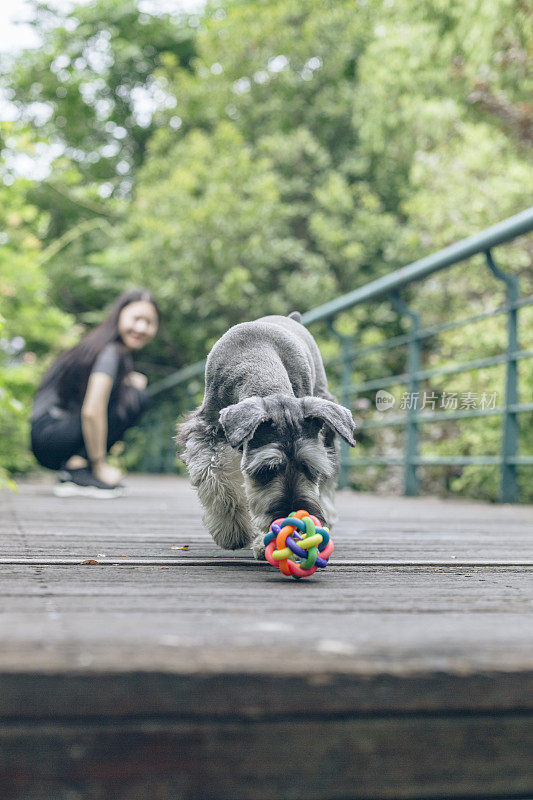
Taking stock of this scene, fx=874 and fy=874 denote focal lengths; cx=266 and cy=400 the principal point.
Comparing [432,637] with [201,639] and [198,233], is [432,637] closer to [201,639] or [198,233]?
[201,639]

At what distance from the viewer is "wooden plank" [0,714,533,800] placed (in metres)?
0.91

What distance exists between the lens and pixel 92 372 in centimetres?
493

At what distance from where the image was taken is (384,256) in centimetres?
1169

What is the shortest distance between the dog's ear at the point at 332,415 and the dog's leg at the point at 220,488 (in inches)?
13.2

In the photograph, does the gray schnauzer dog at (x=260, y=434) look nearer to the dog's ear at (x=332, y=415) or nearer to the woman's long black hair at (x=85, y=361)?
the dog's ear at (x=332, y=415)

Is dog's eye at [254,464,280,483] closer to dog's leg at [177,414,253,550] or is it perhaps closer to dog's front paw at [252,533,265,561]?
dog's front paw at [252,533,265,561]

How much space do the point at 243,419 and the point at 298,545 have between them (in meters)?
0.34

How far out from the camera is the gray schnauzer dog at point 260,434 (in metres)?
1.86

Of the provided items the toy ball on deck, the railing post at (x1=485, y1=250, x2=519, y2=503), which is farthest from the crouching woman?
the toy ball on deck

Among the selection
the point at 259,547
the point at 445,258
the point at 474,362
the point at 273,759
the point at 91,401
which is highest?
the point at 445,258

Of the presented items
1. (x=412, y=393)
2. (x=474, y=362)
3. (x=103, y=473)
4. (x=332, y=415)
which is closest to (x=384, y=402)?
(x=412, y=393)

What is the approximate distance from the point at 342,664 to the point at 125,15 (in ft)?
57.7

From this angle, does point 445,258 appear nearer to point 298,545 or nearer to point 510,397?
point 510,397

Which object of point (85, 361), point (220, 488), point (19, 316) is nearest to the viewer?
point (220, 488)
